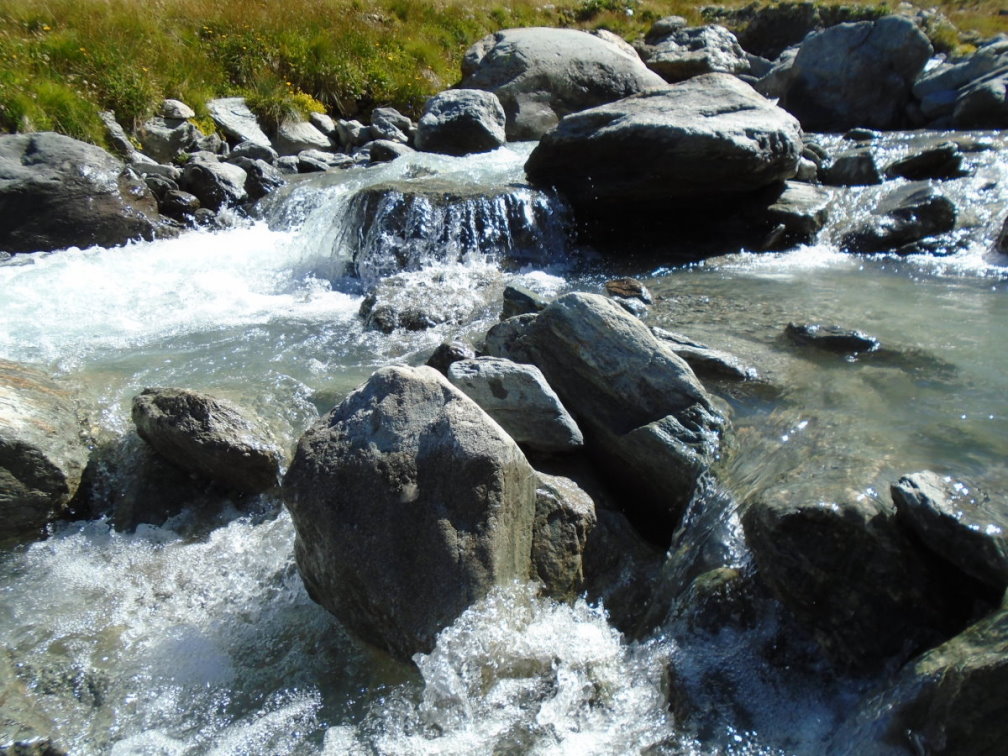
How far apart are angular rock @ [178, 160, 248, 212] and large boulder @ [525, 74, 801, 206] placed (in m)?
4.50

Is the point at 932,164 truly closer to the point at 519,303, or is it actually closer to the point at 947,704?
the point at 519,303

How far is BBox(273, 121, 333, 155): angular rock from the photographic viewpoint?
14219 millimetres

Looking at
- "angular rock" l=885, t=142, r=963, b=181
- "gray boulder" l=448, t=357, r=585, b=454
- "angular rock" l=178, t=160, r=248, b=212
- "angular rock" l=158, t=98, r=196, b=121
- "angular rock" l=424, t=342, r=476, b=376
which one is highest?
"angular rock" l=885, t=142, r=963, b=181

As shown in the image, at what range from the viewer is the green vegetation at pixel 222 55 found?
12547 millimetres

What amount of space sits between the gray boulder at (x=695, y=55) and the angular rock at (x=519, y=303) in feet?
40.9

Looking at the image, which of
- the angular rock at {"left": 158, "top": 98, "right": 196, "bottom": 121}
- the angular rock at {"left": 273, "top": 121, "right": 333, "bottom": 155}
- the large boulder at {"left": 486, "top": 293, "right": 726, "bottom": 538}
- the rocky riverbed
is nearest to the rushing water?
the rocky riverbed

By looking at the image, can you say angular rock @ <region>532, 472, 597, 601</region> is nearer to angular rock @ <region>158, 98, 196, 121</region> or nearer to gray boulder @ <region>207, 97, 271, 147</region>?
gray boulder @ <region>207, 97, 271, 147</region>

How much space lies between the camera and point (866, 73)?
14930mm

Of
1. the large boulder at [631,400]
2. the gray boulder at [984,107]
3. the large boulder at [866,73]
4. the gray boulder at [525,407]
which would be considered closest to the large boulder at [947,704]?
the large boulder at [631,400]

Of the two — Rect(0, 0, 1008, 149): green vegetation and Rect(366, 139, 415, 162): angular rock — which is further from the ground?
Rect(0, 0, 1008, 149): green vegetation

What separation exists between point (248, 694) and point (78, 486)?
2210mm

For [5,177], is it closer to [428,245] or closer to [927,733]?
[428,245]

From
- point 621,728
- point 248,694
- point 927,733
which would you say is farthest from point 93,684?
point 927,733

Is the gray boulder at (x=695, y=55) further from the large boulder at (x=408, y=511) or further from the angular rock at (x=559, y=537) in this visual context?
the large boulder at (x=408, y=511)
